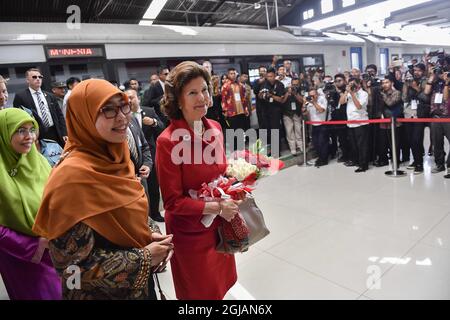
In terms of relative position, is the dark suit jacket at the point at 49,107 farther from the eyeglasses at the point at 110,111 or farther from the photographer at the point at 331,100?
the photographer at the point at 331,100

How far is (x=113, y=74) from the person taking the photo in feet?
16.0

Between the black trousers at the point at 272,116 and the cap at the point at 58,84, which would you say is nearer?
the cap at the point at 58,84

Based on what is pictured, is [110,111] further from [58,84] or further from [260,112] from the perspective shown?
[260,112]

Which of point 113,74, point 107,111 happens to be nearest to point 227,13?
point 113,74

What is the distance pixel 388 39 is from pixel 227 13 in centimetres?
677

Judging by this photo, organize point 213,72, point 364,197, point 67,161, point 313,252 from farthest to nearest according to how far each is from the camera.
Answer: point 213,72, point 364,197, point 313,252, point 67,161

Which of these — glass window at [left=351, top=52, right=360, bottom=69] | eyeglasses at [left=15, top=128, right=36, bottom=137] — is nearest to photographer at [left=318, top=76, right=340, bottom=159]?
glass window at [left=351, top=52, right=360, bottom=69]

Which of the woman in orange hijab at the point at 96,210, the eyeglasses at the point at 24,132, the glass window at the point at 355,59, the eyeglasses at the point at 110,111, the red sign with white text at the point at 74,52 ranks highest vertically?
the glass window at the point at 355,59

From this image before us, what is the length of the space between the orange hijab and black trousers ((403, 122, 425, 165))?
4.85m

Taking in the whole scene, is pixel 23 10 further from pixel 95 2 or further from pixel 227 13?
pixel 227 13

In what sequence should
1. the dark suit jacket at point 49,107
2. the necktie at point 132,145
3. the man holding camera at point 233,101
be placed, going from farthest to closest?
1. the man holding camera at point 233,101
2. the dark suit jacket at point 49,107
3. the necktie at point 132,145

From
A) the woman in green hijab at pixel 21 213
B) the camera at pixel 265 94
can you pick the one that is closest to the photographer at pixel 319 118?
the camera at pixel 265 94

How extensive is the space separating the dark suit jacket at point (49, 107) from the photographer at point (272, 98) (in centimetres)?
357

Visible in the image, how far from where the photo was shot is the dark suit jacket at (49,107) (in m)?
3.58
